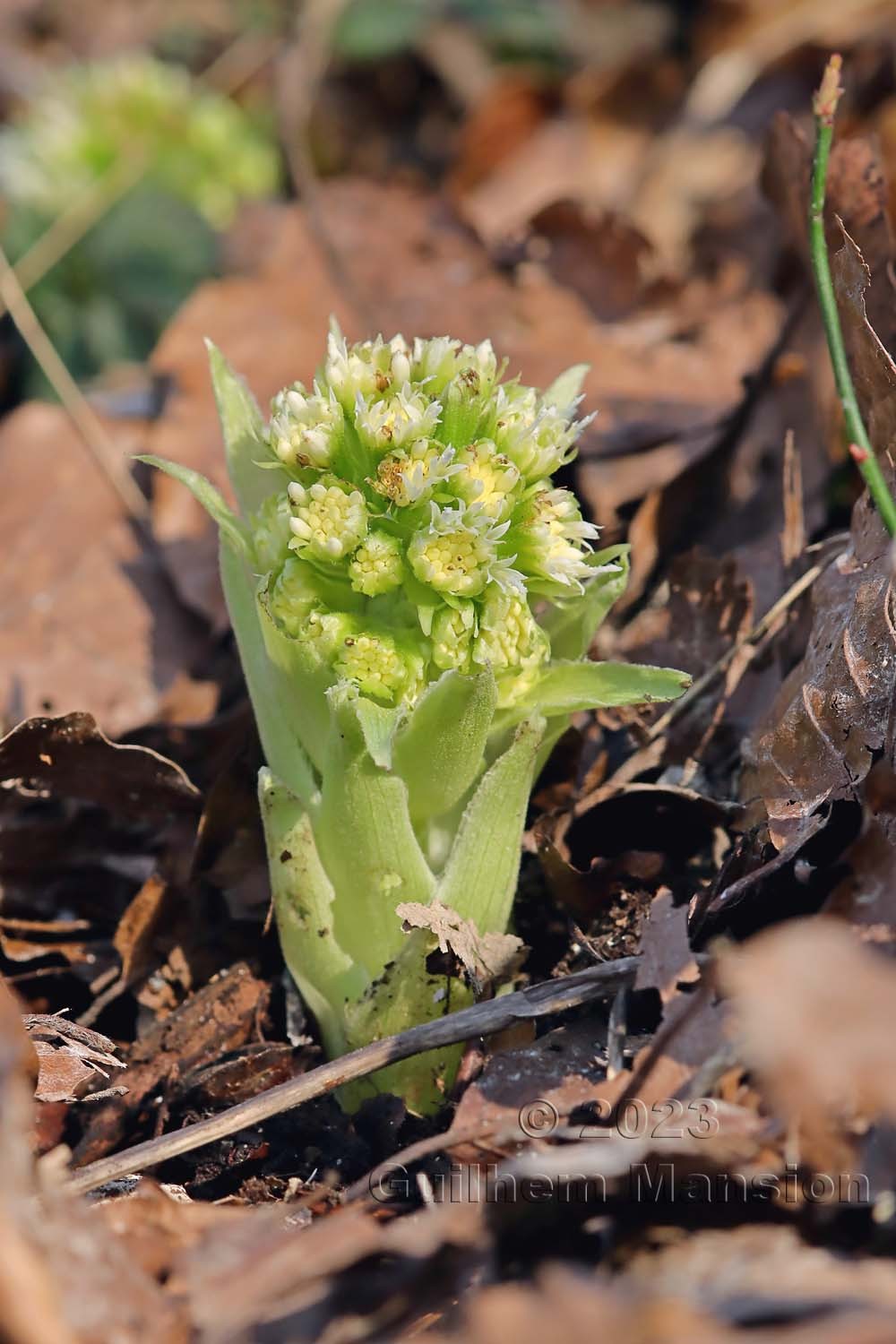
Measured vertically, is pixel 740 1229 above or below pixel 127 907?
below

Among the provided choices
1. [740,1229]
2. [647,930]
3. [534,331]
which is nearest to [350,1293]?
[740,1229]

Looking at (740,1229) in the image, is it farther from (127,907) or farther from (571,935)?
(127,907)

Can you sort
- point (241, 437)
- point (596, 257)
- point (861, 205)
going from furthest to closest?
point (596, 257), point (861, 205), point (241, 437)

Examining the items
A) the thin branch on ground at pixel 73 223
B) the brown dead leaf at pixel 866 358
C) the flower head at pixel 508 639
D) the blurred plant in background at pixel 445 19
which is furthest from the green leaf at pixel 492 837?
the blurred plant in background at pixel 445 19

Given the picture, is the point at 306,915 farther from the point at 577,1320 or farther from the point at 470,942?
the point at 577,1320

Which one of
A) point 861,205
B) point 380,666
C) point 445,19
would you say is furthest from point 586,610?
point 445,19

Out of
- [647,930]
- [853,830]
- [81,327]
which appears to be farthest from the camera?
[81,327]
